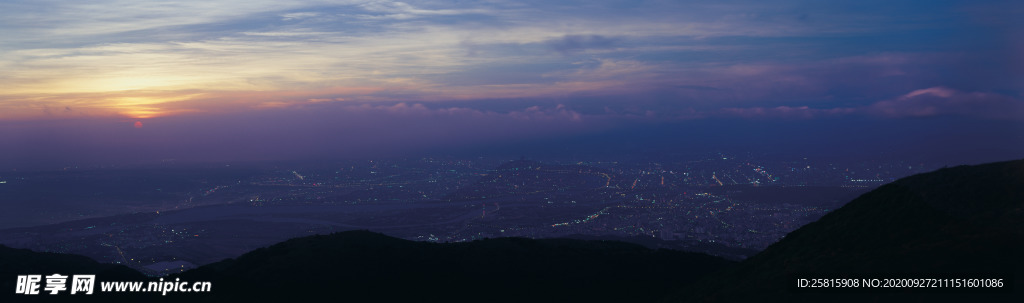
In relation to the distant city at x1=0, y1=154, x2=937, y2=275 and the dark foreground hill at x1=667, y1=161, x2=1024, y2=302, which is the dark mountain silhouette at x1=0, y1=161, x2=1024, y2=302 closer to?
the dark foreground hill at x1=667, y1=161, x2=1024, y2=302

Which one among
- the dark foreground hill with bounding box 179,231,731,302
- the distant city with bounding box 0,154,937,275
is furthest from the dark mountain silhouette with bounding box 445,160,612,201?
the dark foreground hill with bounding box 179,231,731,302

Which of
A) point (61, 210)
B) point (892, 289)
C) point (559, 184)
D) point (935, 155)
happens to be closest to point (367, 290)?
point (892, 289)

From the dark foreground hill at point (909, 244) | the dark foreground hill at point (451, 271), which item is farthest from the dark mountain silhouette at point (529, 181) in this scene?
the dark foreground hill at point (909, 244)

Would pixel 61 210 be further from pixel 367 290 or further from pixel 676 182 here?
pixel 676 182

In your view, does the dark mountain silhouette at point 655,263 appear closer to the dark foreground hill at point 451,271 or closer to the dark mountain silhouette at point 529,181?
the dark foreground hill at point 451,271

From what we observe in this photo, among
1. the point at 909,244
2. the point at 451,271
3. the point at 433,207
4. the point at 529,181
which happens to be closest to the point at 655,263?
the point at 451,271

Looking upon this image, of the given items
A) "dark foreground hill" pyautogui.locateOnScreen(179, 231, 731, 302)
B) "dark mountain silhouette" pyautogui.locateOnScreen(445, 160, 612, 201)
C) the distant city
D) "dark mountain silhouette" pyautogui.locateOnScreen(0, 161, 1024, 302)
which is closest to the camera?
"dark mountain silhouette" pyautogui.locateOnScreen(0, 161, 1024, 302)
